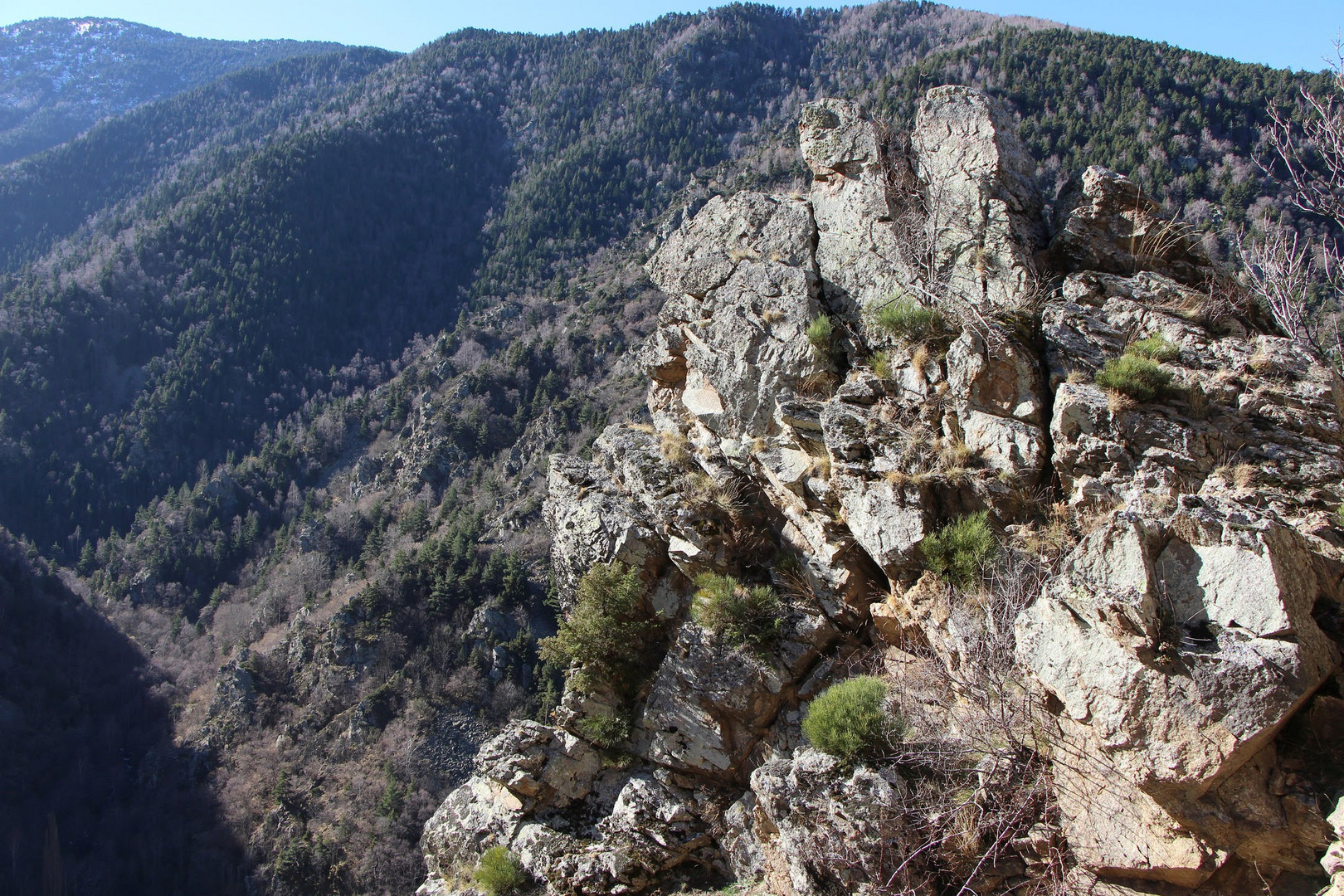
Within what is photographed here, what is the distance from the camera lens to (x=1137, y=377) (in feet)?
30.1

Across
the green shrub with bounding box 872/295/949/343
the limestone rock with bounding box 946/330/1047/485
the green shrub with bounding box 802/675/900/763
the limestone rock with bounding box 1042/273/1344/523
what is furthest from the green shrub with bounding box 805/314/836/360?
the green shrub with bounding box 802/675/900/763

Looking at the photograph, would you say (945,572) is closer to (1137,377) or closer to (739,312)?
(1137,377)

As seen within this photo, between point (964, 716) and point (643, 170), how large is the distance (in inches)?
3841

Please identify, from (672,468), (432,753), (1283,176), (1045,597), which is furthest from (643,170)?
(1045,597)

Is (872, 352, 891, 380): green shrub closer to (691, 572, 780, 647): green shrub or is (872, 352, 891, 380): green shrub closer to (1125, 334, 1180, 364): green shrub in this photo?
(1125, 334, 1180, 364): green shrub

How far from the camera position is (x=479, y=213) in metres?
116

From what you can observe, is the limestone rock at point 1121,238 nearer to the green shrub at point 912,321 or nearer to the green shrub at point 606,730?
the green shrub at point 912,321

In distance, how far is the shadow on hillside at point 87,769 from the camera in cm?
4784

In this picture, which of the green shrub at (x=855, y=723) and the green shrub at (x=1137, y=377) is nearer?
the green shrub at (x=855, y=723)

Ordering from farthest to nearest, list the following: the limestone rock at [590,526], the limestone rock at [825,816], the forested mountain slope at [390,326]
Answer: the forested mountain slope at [390,326], the limestone rock at [590,526], the limestone rock at [825,816]

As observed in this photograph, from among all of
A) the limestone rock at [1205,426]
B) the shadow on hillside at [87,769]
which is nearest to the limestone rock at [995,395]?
the limestone rock at [1205,426]

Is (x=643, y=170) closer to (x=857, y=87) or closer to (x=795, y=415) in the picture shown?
(x=857, y=87)

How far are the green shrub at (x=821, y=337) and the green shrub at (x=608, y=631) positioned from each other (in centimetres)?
462

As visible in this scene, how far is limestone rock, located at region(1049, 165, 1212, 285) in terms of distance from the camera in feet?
37.2
